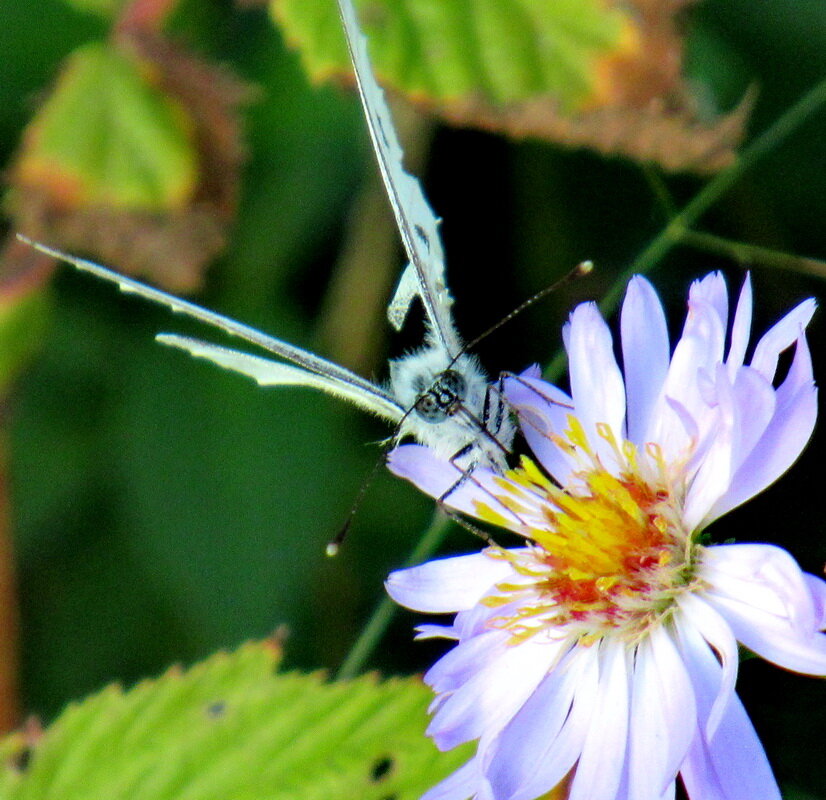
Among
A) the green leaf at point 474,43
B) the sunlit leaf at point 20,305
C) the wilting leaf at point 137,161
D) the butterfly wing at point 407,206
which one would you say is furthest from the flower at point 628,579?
the sunlit leaf at point 20,305

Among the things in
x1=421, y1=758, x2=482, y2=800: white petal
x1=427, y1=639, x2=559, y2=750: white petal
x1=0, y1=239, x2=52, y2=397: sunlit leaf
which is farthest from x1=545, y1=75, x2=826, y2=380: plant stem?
x1=0, y1=239, x2=52, y2=397: sunlit leaf

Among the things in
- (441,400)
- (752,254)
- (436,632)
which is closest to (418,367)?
(441,400)

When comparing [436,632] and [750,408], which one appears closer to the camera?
[750,408]

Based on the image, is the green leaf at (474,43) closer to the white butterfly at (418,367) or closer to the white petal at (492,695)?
the white butterfly at (418,367)

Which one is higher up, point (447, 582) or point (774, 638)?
point (447, 582)

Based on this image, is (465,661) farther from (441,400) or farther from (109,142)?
(109,142)

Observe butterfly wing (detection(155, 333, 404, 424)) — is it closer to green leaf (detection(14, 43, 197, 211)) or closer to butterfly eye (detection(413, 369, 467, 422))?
butterfly eye (detection(413, 369, 467, 422))

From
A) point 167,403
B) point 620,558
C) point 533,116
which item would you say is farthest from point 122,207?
point 620,558
